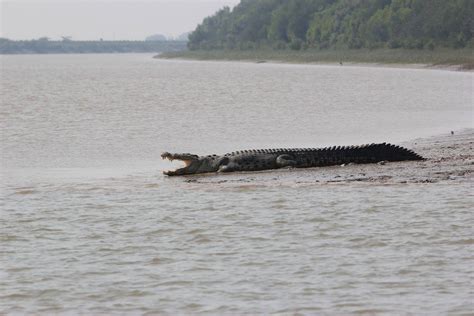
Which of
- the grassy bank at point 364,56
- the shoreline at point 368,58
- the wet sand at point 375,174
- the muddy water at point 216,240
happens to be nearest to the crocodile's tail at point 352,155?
the wet sand at point 375,174

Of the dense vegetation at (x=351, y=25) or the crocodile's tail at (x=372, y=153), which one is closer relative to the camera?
the crocodile's tail at (x=372, y=153)

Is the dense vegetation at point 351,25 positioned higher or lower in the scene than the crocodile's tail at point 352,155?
higher

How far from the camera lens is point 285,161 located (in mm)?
15562

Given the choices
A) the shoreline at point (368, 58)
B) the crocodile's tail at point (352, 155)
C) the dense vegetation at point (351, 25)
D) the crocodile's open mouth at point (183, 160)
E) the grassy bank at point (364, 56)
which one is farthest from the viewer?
the dense vegetation at point (351, 25)

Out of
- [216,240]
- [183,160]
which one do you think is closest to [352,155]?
[183,160]

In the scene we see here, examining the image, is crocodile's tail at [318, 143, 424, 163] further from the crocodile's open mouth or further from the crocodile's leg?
the crocodile's open mouth

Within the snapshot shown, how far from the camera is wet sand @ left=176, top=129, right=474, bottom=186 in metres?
13.9

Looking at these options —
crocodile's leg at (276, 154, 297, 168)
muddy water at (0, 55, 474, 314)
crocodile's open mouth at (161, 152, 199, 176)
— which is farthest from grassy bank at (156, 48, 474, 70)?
muddy water at (0, 55, 474, 314)

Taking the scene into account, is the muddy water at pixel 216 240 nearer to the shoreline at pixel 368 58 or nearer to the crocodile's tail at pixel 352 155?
the crocodile's tail at pixel 352 155

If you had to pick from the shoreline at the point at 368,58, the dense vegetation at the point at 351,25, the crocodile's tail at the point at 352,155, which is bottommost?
the shoreline at the point at 368,58

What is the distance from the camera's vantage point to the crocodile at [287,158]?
15.5 m

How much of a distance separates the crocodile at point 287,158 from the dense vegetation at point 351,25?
76930 millimetres

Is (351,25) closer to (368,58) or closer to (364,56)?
(364,56)

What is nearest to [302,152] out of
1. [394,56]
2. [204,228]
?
[204,228]
